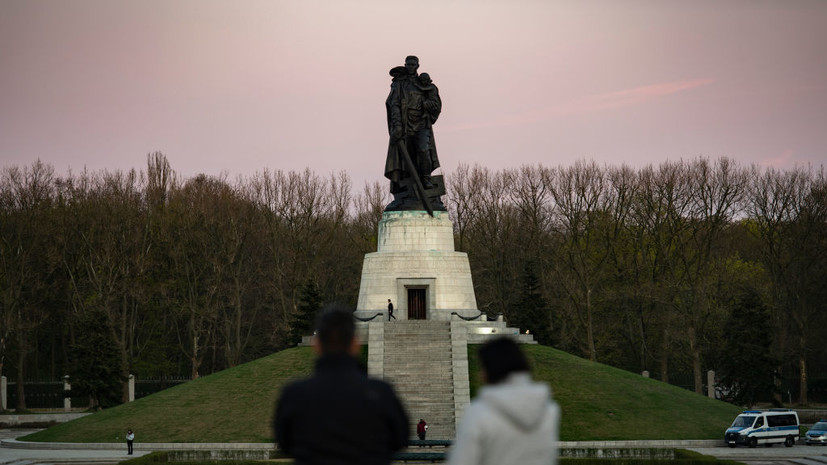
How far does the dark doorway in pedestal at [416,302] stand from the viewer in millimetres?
52438

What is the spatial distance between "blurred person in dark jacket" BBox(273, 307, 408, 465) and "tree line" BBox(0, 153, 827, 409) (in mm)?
58432

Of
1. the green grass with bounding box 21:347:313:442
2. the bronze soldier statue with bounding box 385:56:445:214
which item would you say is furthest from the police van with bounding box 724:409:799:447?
the bronze soldier statue with bounding box 385:56:445:214

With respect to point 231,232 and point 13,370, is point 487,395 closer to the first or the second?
point 231,232

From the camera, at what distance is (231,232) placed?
73.4 m

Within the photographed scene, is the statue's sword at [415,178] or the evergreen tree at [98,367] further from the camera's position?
the evergreen tree at [98,367]

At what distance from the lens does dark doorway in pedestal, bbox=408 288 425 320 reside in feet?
172

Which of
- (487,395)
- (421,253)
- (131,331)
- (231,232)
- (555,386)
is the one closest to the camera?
(487,395)

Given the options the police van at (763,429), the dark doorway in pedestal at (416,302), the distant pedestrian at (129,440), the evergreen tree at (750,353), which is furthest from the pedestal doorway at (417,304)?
the evergreen tree at (750,353)

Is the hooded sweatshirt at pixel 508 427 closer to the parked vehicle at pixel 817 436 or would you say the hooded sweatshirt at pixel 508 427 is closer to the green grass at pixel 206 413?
the green grass at pixel 206 413

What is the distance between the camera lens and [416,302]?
52.5m

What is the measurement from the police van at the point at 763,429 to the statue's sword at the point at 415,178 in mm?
18356

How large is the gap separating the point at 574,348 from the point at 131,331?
96.6ft

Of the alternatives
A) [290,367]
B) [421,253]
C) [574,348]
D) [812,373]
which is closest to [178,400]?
[290,367]

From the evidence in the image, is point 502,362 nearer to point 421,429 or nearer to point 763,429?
point 421,429
